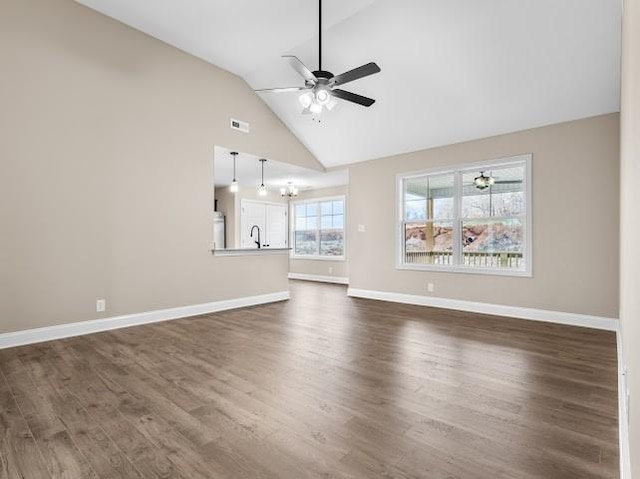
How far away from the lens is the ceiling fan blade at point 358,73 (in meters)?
3.08

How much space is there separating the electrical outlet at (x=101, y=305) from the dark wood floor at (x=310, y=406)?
307mm

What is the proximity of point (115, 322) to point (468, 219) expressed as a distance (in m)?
5.07

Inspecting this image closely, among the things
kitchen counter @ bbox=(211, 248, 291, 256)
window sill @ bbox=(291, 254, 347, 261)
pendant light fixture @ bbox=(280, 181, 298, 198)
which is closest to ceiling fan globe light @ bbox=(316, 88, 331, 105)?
kitchen counter @ bbox=(211, 248, 291, 256)

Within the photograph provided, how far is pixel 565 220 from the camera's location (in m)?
4.34

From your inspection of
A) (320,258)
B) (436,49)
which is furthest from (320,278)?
(436,49)

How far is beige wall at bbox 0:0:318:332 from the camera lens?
3359mm

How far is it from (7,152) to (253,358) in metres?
3.12

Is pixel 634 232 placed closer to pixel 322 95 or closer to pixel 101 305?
pixel 322 95

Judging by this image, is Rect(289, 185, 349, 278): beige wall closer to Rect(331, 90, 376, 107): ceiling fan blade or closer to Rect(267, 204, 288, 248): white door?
Rect(267, 204, 288, 248): white door

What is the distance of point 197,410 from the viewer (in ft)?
6.77

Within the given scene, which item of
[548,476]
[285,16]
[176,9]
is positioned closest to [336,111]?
[285,16]

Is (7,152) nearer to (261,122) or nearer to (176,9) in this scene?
(176,9)

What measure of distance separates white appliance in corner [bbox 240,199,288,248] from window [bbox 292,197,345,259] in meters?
0.36

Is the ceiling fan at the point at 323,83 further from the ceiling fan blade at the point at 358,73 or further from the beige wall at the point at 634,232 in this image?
the beige wall at the point at 634,232
